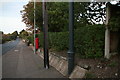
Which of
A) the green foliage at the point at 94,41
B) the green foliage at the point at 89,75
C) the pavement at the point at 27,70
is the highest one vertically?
the green foliage at the point at 94,41

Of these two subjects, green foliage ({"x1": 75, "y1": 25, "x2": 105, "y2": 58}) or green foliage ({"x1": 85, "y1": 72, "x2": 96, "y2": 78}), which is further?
green foliage ({"x1": 75, "y1": 25, "x2": 105, "y2": 58})

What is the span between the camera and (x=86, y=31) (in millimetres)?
8414

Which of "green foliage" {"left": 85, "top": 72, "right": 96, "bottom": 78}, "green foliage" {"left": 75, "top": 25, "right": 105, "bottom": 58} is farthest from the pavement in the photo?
"green foliage" {"left": 85, "top": 72, "right": 96, "bottom": 78}

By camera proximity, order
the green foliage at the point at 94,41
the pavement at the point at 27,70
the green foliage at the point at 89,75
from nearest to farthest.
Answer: the green foliage at the point at 89,75
the green foliage at the point at 94,41
the pavement at the point at 27,70

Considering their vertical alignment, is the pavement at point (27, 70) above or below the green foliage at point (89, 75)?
below

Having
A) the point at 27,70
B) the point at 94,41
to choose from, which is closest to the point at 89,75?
the point at 94,41

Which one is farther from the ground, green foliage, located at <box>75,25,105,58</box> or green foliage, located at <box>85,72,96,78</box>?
green foliage, located at <box>75,25,105,58</box>

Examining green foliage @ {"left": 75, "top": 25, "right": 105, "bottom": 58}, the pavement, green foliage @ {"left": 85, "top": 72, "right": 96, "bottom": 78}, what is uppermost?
green foliage @ {"left": 75, "top": 25, "right": 105, "bottom": 58}

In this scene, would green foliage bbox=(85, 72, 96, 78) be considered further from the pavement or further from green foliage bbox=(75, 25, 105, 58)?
the pavement

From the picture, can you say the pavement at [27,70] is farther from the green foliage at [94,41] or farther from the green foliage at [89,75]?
the green foliage at [89,75]

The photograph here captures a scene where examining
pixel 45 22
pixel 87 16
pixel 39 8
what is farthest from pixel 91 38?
pixel 39 8

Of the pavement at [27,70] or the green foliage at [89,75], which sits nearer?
the green foliage at [89,75]

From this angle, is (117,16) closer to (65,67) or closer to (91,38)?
(91,38)

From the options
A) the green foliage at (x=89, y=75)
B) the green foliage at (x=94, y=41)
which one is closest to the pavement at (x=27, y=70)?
the green foliage at (x=94, y=41)
